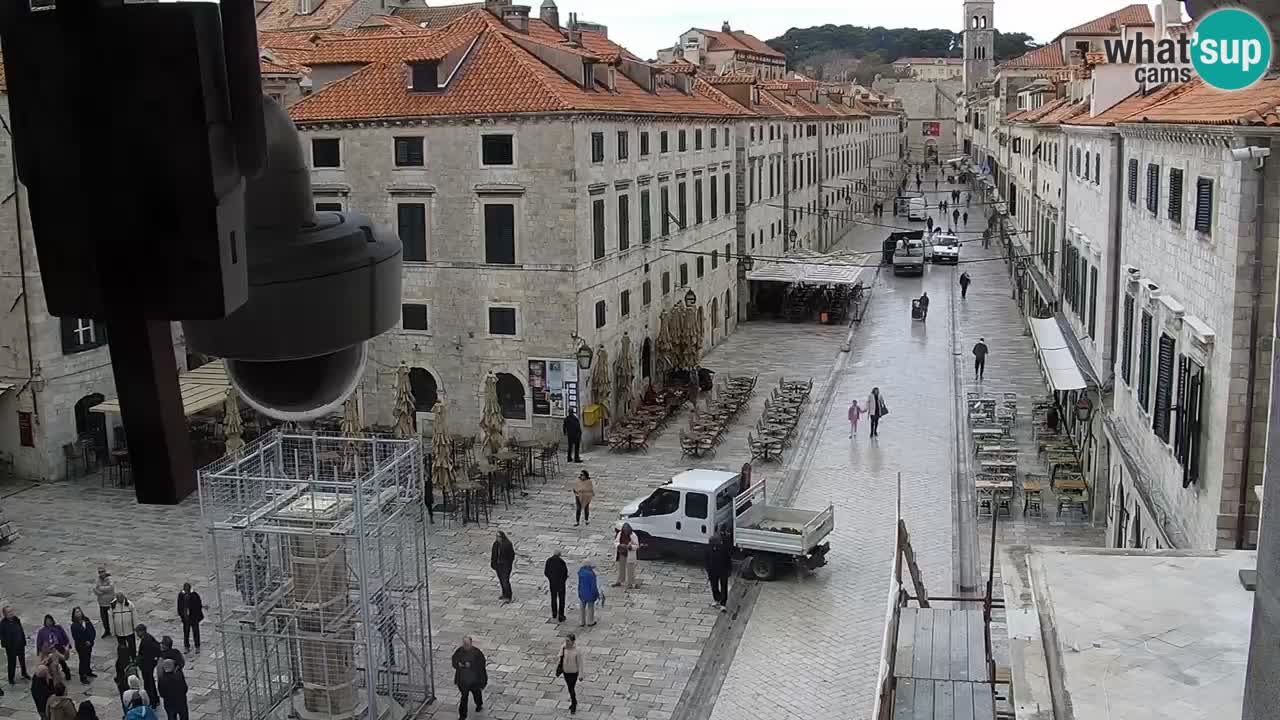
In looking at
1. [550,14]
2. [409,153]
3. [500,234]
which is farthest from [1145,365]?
[550,14]

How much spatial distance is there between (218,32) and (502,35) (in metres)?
30.2

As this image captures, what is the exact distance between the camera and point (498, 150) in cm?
2792

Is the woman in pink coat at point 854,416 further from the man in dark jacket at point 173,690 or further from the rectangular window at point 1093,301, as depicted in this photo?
the man in dark jacket at point 173,690

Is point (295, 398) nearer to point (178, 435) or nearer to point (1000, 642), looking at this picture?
point (178, 435)

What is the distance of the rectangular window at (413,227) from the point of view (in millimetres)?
28766

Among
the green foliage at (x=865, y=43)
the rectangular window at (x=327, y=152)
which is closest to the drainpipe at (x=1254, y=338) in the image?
the rectangular window at (x=327, y=152)

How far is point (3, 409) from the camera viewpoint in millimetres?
26219

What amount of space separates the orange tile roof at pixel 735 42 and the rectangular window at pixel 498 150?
70.4 m

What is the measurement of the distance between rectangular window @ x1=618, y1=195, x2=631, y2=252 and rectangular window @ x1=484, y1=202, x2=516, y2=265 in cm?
355

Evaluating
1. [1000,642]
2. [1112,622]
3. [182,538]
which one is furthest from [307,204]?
[182,538]

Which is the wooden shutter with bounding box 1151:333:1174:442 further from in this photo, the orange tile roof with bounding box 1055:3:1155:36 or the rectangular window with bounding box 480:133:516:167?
the orange tile roof with bounding box 1055:3:1155:36

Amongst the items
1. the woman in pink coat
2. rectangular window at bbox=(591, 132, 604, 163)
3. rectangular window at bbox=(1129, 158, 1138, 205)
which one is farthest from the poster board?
rectangular window at bbox=(1129, 158, 1138, 205)

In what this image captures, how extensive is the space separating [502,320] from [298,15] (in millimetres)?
31685

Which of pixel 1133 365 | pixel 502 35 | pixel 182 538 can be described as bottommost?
pixel 182 538
